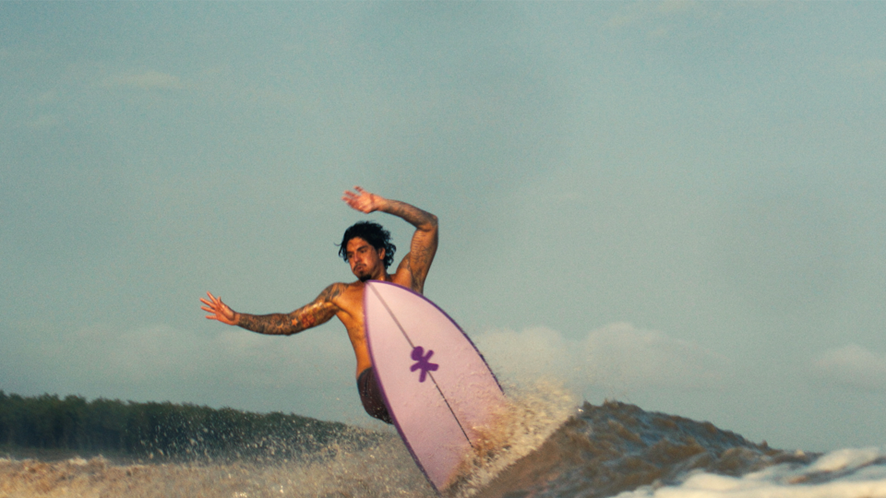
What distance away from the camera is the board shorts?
18.6 ft

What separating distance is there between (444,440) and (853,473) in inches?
120

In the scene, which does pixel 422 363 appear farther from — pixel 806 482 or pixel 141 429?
pixel 141 429

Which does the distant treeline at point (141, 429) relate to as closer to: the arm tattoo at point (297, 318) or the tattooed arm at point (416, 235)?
the arm tattoo at point (297, 318)

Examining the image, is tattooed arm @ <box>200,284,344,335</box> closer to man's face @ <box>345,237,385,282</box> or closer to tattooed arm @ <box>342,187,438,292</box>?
man's face @ <box>345,237,385,282</box>

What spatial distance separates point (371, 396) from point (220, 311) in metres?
1.63

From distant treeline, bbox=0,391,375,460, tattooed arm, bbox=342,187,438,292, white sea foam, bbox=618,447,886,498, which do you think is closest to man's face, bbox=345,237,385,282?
tattooed arm, bbox=342,187,438,292

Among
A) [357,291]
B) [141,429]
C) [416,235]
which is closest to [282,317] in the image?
[357,291]

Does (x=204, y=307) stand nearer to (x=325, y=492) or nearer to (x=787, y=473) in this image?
(x=325, y=492)

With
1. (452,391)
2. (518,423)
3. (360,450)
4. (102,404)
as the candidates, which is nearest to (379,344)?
(452,391)

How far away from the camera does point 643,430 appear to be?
19.8 ft

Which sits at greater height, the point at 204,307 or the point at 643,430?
the point at 204,307

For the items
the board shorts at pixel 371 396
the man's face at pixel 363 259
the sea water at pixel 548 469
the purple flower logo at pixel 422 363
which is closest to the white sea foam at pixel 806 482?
the sea water at pixel 548 469

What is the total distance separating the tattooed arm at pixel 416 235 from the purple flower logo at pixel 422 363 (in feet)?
2.10

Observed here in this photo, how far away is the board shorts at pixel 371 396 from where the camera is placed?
5.66 metres
